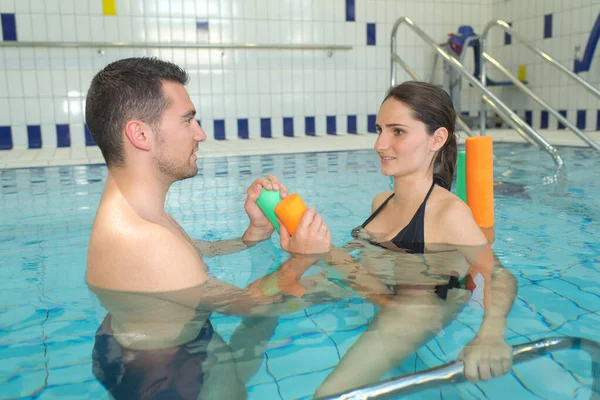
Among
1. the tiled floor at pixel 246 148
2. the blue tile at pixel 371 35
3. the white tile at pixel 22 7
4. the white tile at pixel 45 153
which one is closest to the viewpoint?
the tiled floor at pixel 246 148

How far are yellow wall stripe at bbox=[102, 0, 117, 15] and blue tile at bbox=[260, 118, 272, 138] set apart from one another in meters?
2.53

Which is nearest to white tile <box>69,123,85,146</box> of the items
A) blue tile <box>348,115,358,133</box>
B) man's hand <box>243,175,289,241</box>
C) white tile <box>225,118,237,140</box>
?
white tile <box>225,118,237,140</box>

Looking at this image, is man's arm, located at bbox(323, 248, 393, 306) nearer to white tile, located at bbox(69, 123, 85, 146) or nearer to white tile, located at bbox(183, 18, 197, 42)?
white tile, located at bbox(69, 123, 85, 146)

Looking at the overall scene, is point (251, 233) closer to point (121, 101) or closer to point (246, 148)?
point (121, 101)

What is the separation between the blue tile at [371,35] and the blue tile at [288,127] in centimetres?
177

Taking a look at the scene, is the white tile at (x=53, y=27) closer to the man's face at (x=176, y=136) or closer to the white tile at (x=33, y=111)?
the white tile at (x=33, y=111)

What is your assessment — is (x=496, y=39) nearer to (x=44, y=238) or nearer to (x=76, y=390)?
(x=44, y=238)

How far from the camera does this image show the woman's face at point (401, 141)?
2387 mm

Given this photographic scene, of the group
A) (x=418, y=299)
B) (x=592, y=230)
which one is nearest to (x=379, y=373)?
(x=418, y=299)

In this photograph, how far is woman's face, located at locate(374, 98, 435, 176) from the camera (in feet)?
7.83

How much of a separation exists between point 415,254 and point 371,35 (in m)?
7.61

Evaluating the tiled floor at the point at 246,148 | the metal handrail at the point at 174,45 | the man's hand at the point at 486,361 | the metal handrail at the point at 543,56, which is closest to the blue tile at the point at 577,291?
the man's hand at the point at 486,361

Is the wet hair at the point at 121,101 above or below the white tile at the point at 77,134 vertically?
above

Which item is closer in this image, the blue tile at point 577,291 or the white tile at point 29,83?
the blue tile at point 577,291
